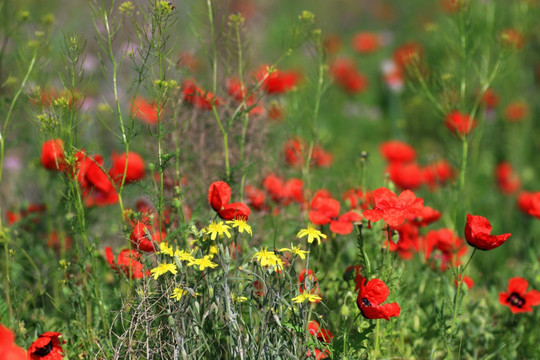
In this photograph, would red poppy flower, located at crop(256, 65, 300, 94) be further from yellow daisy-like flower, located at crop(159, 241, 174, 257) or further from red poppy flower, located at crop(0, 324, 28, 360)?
red poppy flower, located at crop(0, 324, 28, 360)

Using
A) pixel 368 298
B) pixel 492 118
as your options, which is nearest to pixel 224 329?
pixel 368 298

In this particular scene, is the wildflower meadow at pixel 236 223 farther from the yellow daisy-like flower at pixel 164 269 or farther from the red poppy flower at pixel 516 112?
the red poppy flower at pixel 516 112

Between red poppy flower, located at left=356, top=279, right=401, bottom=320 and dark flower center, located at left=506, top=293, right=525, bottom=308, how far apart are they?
73cm

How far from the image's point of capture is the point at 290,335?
1542 mm

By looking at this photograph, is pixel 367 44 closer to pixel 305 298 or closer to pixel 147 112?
pixel 147 112

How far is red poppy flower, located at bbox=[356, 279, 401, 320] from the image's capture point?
137 centimetres

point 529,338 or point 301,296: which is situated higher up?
point 301,296

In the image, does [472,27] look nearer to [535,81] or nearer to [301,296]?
[301,296]

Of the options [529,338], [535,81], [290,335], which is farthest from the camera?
[535,81]

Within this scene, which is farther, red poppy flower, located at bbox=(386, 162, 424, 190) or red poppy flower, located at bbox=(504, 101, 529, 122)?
red poppy flower, located at bbox=(504, 101, 529, 122)

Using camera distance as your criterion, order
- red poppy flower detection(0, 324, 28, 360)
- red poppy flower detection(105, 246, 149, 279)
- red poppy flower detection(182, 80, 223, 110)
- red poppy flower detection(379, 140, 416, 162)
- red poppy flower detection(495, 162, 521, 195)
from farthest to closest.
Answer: red poppy flower detection(495, 162, 521, 195) → red poppy flower detection(379, 140, 416, 162) → red poppy flower detection(182, 80, 223, 110) → red poppy flower detection(105, 246, 149, 279) → red poppy flower detection(0, 324, 28, 360)

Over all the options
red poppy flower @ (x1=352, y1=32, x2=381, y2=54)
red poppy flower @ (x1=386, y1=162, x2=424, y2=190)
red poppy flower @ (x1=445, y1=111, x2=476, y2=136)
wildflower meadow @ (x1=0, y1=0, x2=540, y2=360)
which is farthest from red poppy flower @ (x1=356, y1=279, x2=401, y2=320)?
red poppy flower @ (x1=352, y1=32, x2=381, y2=54)

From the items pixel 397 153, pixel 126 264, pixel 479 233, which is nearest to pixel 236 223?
pixel 126 264

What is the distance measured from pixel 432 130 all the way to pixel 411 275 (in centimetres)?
249
